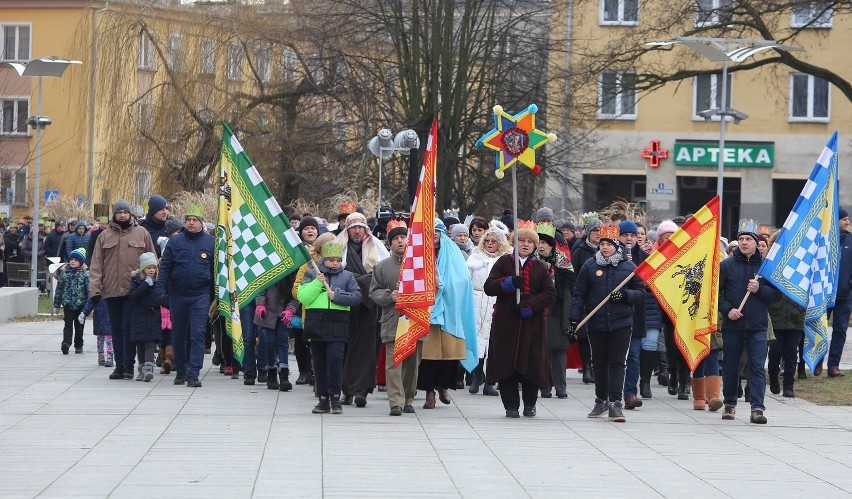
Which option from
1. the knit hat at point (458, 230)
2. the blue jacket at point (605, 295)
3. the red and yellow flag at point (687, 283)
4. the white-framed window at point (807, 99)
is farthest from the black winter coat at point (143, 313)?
the white-framed window at point (807, 99)

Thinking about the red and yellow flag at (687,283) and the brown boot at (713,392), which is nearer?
the red and yellow flag at (687,283)

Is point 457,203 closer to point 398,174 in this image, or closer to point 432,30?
point 398,174

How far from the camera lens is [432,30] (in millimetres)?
32938

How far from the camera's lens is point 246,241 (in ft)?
49.8

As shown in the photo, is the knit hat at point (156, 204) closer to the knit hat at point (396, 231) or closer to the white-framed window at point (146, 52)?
the knit hat at point (396, 231)

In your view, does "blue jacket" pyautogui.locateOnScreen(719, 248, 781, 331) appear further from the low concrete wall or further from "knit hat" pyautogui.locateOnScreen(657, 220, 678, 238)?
the low concrete wall

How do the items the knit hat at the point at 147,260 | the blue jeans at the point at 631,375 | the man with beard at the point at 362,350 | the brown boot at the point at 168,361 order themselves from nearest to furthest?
1. the man with beard at the point at 362,350
2. the blue jeans at the point at 631,375
3. the knit hat at the point at 147,260
4. the brown boot at the point at 168,361

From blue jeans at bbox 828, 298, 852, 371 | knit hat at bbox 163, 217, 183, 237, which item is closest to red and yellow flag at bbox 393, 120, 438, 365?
knit hat at bbox 163, 217, 183, 237

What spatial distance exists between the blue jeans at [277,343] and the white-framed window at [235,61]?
70.5 feet

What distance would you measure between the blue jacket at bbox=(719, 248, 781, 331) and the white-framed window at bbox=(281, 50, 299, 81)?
23234 mm

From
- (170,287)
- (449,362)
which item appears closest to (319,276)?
(449,362)

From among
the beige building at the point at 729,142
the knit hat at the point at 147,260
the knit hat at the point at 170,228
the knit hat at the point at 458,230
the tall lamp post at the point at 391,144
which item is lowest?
the knit hat at the point at 147,260

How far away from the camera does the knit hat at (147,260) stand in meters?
16.2

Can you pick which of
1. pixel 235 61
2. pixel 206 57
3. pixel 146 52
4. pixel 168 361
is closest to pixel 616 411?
pixel 168 361
